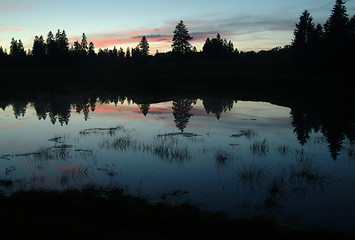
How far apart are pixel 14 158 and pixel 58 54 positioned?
9610 centimetres

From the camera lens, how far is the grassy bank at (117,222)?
22.7 feet

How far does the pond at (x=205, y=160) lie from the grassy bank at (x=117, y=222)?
98cm

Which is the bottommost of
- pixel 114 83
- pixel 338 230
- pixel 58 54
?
pixel 338 230

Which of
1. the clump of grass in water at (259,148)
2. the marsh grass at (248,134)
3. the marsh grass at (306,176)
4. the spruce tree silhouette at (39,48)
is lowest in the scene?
the marsh grass at (306,176)

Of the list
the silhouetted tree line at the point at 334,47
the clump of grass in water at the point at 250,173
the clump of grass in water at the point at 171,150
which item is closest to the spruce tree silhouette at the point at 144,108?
the clump of grass in water at the point at 171,150

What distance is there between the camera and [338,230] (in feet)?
25.3

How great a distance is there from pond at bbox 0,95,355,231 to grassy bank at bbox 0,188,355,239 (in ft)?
3.20

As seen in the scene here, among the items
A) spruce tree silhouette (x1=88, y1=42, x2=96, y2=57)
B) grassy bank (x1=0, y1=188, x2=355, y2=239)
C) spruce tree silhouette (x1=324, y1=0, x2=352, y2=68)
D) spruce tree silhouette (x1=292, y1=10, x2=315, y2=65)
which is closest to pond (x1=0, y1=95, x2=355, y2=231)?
grassy bank (x1=0, y1=188, x2=355, y2=239)

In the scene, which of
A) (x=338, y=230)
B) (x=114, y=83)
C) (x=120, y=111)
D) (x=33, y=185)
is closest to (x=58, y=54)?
(x=114, y=83)

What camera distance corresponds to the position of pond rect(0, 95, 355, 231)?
9.57 m

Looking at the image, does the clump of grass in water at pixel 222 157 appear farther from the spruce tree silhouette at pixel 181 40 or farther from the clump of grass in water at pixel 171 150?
the spruce tree silhouette at pixel 181 40

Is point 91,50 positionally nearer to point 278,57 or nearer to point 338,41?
point 278,57

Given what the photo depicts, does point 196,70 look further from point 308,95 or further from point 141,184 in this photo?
point 141,184

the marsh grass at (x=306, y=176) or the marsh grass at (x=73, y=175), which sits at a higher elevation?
the marsh grass at (x=73, y=175)
